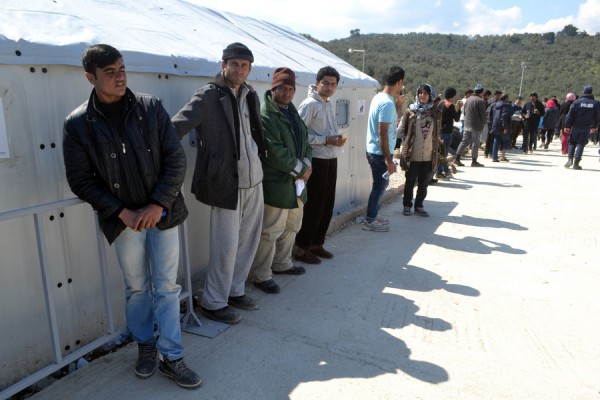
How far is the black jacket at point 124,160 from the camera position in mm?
2359

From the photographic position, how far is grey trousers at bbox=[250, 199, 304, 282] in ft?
13.1

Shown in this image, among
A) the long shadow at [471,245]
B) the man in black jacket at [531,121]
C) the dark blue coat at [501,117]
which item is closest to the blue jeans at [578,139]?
the dark blue coat at [501,117]

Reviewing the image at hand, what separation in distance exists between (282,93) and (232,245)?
134 centimetres

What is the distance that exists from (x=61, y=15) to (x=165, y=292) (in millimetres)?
1871

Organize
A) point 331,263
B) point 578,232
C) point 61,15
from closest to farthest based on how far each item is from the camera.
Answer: point 61,15, point 331,263, point 578,232

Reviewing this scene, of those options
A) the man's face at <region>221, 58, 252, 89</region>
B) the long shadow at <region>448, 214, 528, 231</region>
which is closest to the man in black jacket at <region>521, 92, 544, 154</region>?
the long shadow at <region>448, 214, 528, 231</region>

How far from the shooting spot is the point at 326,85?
436 centimetres

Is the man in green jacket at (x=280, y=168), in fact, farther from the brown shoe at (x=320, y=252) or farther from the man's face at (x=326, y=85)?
the brown shoe at (x=320, y=252)

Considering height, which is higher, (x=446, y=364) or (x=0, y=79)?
(x=0, y=79)

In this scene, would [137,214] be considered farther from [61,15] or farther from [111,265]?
[61,15]

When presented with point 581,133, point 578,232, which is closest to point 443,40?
point 581,133

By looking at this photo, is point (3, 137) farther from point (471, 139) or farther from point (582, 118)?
point (582, 118)

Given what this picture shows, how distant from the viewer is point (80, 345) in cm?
296

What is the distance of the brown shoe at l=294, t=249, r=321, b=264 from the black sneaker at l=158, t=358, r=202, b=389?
218 centimetres
